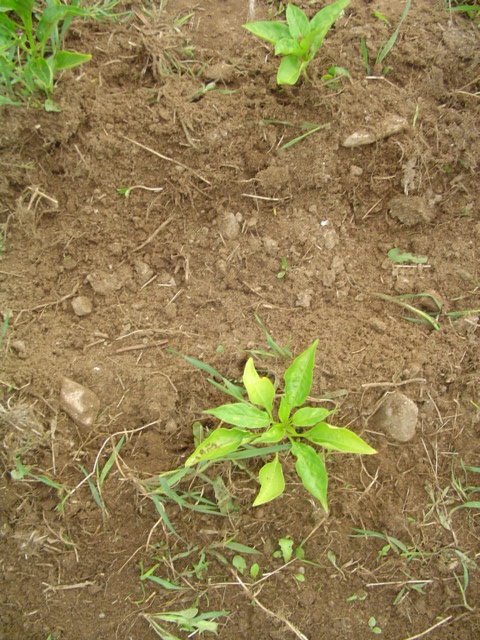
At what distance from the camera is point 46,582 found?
4.93 feet

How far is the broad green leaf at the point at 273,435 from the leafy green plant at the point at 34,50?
1.47m

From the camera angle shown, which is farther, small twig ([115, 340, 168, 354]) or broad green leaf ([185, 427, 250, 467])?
small twig ([115, 340, 168, 354])

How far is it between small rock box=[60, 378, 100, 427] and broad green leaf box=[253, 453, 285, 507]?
2.08 ft

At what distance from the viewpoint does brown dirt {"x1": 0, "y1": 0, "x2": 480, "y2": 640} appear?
1.51 m

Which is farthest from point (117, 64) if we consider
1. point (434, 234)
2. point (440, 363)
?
point (440, 363)

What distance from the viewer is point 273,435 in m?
1.39

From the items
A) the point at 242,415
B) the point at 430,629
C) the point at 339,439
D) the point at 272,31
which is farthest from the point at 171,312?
the point at 430,629

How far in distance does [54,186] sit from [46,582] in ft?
4.86

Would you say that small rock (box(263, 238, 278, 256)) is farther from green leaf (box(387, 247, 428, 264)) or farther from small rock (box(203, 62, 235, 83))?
small rock (box(203, 62, 235, 83))

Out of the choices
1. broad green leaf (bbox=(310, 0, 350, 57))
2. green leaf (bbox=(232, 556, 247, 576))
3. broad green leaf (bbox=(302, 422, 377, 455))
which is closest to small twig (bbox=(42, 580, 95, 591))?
green leaf (bbox=(232, 556, 247, 576))

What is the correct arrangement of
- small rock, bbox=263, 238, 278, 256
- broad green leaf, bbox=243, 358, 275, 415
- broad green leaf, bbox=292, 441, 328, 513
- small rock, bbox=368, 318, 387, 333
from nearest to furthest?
1. broad green leaf, bbox=292, 441, 328, 513
2. broad green leaf, bbox=243, 358, 275, 415
3. small rock, bbox=368, 318, 387, 333
4. small rock, bbox=263, 238, 278, 256

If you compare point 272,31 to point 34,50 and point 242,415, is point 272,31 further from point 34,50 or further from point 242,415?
point 242,415

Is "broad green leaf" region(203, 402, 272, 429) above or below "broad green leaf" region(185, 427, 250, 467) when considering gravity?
above

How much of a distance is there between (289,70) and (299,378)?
1.19 meters
